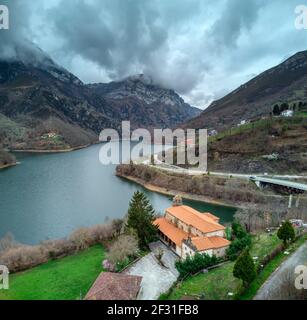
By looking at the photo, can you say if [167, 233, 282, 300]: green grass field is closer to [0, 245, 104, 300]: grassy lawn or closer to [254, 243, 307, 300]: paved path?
[254, 243, 307, 300]: paved path

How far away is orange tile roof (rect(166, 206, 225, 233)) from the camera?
106 feet

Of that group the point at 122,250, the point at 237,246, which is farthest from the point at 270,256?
the point at 122,250

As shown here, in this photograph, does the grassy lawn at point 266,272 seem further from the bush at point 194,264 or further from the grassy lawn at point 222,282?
the bush at point 194,264

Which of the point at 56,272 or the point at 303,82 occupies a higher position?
the point at 303,82

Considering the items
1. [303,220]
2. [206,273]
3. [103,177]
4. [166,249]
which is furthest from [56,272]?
[103,177]

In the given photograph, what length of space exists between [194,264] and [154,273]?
364cm

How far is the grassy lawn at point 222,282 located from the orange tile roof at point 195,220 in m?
4.66

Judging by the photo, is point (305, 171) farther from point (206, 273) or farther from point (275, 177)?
point (206, 273)

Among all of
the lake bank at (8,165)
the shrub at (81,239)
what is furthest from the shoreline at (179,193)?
the lake bank at (8,165)

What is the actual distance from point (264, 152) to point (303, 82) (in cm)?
11606

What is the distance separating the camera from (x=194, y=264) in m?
26.9

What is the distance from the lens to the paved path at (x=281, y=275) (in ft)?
62.4

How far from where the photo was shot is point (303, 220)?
37531mm

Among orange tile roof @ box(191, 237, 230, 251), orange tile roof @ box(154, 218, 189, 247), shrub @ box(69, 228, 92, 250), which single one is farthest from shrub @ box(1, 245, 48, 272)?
orange tile roof @ box(191, 237, 230, 251)
